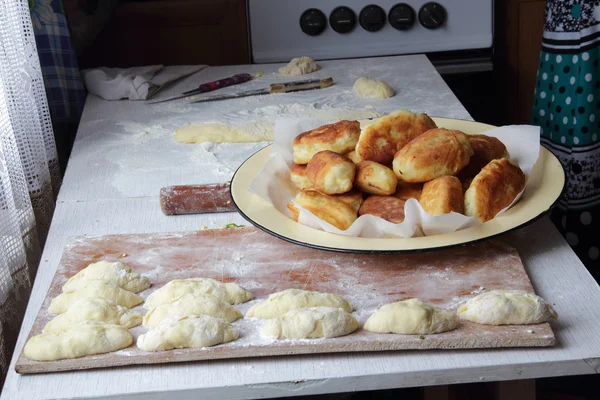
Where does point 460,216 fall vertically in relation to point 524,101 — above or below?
above

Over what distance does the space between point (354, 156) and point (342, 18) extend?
1.66 metres

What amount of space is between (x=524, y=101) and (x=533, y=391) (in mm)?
1957

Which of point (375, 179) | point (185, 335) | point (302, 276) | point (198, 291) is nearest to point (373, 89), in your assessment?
point (375, 179)

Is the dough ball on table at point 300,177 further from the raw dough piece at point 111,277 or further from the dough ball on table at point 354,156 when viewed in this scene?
the raw dough piece at point 111,277

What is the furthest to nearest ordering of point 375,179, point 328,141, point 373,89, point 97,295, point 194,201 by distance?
point 373,89 < point 194,201 < point 328,141 < point 375,179 < point 97,295

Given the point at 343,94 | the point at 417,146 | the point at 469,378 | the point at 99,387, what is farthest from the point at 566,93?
the point at 99,387

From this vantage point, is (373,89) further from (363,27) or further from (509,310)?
(509,310)

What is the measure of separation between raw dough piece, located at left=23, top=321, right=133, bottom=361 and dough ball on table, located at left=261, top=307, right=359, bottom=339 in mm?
188

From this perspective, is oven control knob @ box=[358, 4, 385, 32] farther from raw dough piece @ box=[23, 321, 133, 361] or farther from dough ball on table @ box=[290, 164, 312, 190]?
raw dough piece @ box=[23, 321, 133, 361]

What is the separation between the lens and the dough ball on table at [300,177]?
3.93 ft

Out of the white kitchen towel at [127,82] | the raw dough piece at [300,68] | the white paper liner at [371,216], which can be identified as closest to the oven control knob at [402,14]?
the raw dough piece at [300,68]

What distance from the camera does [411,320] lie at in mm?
887

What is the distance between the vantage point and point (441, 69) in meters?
2.71

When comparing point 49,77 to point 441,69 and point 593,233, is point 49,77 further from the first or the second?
point 593,233
